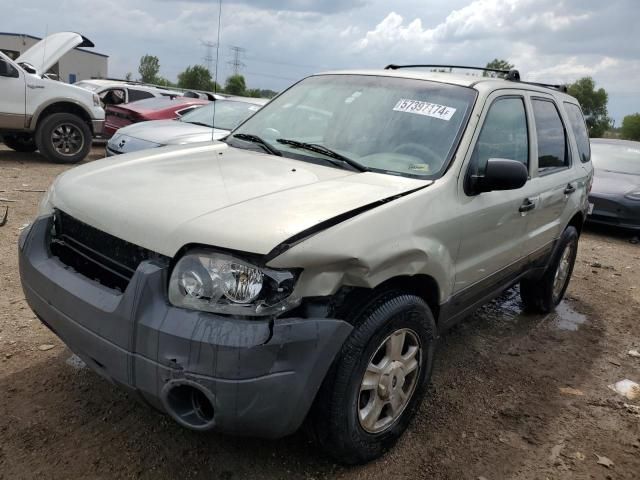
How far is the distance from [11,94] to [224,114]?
3.77 meters

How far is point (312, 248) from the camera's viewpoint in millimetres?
1984

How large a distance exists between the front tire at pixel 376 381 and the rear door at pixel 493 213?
48 centimetres

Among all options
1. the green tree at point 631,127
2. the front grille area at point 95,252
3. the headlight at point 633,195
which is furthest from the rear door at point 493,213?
the green tree at point 631,127

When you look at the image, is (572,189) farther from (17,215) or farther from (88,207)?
(17,215)

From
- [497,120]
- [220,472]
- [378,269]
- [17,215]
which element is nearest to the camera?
[378,269]

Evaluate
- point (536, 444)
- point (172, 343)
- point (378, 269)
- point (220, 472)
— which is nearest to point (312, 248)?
point (378, 269)

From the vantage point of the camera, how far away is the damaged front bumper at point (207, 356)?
1.90m

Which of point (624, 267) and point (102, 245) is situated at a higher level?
point (102, 245)

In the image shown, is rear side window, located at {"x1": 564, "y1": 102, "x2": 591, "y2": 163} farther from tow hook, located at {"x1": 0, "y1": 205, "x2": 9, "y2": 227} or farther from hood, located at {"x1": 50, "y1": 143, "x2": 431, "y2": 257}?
tow hook, located at {"x1": 0, "y1": 205, "x2": 9, "y2": 227}

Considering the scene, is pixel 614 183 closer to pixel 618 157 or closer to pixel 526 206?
pixel 618 157

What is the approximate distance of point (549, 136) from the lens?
4.00 meters

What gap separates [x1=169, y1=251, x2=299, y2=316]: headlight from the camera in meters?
1.96

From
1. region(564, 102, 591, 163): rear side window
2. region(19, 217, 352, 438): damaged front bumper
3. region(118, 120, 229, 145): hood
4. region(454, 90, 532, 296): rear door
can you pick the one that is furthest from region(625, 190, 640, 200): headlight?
region(19, 217, 352, 438): damaged front bumper

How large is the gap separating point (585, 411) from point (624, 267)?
13.8 ft
